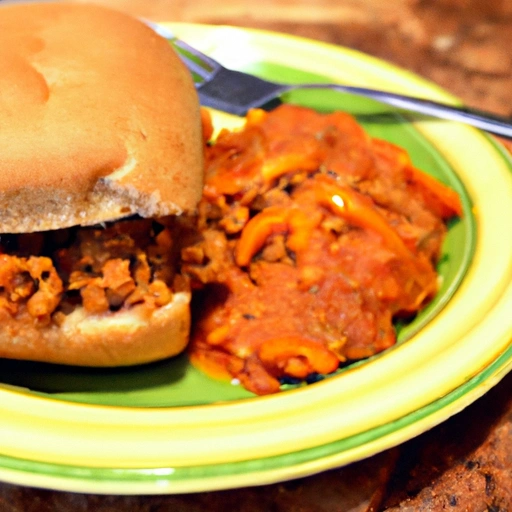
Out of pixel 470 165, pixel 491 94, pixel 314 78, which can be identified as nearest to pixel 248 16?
pixel 314 78

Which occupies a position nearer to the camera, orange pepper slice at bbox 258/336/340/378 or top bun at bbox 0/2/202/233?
top bun at bbox 0/2/202/233

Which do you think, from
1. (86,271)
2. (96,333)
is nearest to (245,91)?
(86,271)

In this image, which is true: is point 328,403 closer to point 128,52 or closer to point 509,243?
point 509,243

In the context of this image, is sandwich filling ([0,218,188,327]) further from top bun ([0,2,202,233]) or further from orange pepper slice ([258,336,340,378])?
orange pepper slice ([258,336,340,378])

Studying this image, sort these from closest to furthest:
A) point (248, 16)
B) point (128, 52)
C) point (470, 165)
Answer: point (128, 52), point (470, 165), point (248, 16)

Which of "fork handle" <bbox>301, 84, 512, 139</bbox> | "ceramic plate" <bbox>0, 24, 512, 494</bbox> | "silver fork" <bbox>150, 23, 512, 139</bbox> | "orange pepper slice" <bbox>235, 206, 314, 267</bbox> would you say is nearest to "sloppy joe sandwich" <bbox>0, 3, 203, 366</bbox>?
"ceramic plate" <bbox>0, 24, 512, 494</bbox>

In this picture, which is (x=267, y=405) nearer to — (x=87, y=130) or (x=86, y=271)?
(x=86, y=271)
